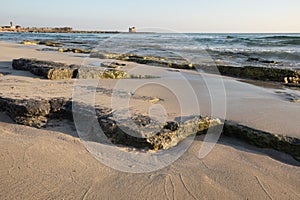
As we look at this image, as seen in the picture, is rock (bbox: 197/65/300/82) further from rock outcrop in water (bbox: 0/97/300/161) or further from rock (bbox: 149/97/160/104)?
rock outcrop in water (bbox: 0/97/300/161)

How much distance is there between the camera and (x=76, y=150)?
2.21m

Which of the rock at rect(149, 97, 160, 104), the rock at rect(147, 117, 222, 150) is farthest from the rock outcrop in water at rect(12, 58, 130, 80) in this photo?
the rock at rect(147, 117, 222, 150)

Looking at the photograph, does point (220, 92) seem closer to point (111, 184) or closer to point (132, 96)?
point (132, 96)

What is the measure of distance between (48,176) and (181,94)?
2.57 m

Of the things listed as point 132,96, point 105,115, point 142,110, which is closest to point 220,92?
point 132,96

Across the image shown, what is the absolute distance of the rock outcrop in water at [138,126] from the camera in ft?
7.59

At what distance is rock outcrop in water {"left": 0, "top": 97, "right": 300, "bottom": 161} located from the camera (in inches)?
91.0

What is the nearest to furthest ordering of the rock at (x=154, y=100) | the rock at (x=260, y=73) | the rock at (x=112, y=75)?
the rock at (x=154, y=100) < the rock at (x=112, y=75) < the rock at (x=260, y=73)

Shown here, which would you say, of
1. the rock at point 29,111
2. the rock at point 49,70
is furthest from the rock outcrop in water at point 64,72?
the rock at point 29,111

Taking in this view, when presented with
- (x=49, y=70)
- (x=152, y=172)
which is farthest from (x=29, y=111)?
(x=49, y=70)

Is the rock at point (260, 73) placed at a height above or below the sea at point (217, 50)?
below

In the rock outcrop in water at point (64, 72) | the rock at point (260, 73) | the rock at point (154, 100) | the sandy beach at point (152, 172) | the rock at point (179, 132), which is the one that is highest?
the rock outcrop in water at point (64, 72)

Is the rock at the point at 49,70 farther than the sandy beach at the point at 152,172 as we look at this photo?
Yes

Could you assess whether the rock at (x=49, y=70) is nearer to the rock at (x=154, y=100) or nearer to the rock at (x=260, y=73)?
the rock at (x=154, y=100)
